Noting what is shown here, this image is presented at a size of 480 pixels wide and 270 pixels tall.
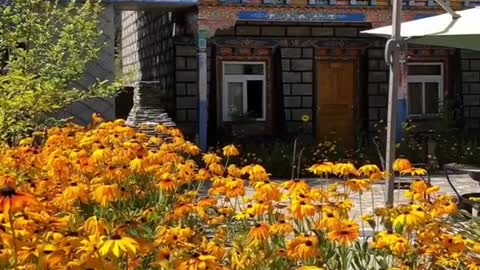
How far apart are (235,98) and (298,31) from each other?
5.93 ft

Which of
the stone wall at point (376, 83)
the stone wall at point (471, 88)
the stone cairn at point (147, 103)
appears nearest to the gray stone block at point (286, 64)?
the stone wall at point (376, 83)

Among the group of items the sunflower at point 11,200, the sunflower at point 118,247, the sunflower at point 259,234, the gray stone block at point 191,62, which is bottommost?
the sunflower at point 259,234

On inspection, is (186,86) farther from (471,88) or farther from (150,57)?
(471,88)

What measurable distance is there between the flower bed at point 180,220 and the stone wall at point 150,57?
25.4ft

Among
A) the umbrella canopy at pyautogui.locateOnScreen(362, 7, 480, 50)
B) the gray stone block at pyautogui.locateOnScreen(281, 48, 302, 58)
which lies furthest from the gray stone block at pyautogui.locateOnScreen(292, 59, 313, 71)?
the umbrella canopy at pyautogui.locateOnScreen(362, 7, 480, 50)

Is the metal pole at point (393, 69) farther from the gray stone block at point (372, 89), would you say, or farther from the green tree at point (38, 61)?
the gray stone block at point (372, 89)

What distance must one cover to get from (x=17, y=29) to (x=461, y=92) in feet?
35.3

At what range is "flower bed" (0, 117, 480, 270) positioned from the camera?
102 inches

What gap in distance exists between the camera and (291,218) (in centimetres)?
360

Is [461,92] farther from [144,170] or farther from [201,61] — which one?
[144,170]

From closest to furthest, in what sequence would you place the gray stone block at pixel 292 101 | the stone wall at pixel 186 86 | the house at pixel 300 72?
the house at pixel 300 72 < the stone wall at pixel 186 86 < the gray stone block at pixel 292 101

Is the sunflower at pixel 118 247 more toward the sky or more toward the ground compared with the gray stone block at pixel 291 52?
more toward the ground

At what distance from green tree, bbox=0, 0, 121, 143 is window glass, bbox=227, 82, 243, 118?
Result: 6.09 m

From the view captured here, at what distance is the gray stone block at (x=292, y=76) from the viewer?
1527 centimetres
